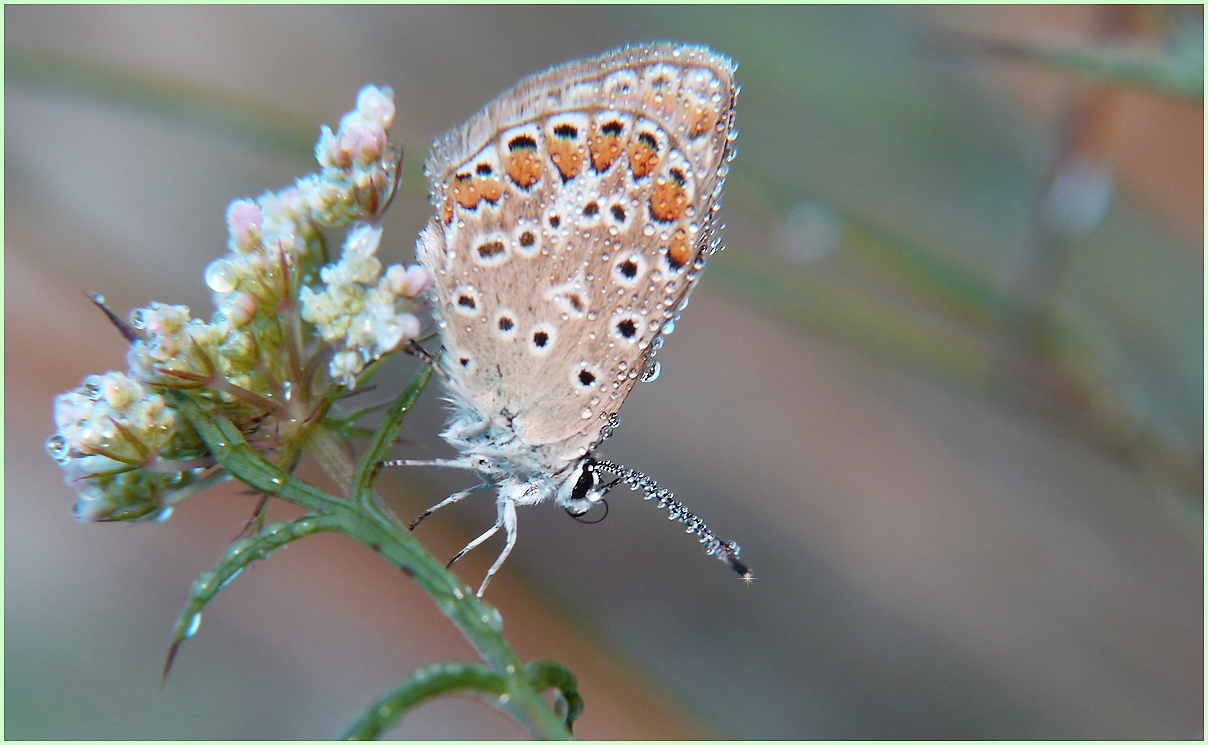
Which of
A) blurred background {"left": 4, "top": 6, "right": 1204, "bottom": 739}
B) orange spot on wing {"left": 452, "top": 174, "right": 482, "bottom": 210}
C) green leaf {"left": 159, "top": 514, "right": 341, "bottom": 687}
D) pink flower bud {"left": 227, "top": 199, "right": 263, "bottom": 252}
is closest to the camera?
green leaf {"left": 159, "top": 514, "right": 341, "bottom": 687}

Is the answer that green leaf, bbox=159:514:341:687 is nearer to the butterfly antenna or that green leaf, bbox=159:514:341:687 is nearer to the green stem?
the green stem

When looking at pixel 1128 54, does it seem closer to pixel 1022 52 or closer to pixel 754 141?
pixel 1022 52

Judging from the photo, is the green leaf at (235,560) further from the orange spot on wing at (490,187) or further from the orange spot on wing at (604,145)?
the orange spot on wing at (604,145)

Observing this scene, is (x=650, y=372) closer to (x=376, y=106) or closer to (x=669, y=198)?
(x=669, y=198)

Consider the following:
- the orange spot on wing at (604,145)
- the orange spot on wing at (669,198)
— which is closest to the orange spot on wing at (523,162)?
the orange spot on wing at (604,145)

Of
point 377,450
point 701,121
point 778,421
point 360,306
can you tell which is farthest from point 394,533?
point 778,421

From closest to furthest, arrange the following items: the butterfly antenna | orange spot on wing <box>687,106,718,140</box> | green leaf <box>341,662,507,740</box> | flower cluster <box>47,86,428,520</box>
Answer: green leaf <box>341,662,507,740</box> → flower cluster <box>47,86,428,520</box> → orange spot on wing <box>687,106,718,140</box> → the butterfly antenna

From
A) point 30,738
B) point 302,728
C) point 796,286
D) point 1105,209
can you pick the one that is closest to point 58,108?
point 30,738

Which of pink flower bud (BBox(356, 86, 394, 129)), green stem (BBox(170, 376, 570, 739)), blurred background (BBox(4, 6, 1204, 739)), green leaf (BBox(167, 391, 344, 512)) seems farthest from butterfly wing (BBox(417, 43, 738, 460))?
blurred background (BBox(4, 6, 1204, 739))
